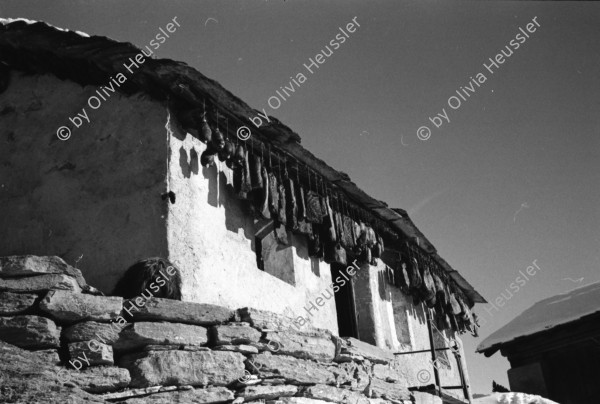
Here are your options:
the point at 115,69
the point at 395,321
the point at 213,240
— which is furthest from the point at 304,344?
the point at 395,321

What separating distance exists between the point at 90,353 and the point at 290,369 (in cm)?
178

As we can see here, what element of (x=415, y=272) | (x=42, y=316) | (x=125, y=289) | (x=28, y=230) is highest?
(x=415, y=272)

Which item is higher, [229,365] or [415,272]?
[415,272]

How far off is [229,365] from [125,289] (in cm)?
123

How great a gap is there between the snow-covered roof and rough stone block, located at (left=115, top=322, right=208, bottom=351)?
9282 mm

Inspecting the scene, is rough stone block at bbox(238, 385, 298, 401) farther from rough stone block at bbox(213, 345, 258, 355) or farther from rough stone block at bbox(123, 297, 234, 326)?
rough stone block at bbox(123, 297, 234, 326)

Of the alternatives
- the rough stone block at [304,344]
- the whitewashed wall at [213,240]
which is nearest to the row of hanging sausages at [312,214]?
the whitewashed wall at [213,240]

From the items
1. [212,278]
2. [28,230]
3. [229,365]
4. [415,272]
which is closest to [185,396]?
[229,365]

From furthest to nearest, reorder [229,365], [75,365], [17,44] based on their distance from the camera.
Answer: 1. [17,44]
2. [229,365]
3. [75,365]

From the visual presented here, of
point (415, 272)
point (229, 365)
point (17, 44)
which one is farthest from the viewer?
point (415, 272)

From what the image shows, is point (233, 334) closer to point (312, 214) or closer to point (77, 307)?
point (77, 307)

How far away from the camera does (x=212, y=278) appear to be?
22.5ft

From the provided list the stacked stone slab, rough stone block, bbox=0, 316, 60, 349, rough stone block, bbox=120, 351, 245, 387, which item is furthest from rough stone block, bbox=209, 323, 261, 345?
rough stone block, bbox=0, 316, 60, 349

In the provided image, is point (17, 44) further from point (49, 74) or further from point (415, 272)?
point (415, 272)
